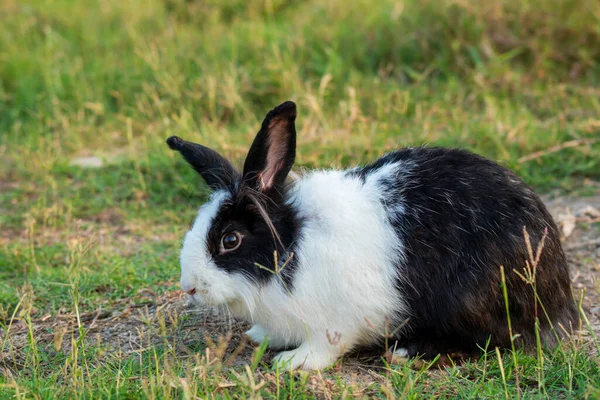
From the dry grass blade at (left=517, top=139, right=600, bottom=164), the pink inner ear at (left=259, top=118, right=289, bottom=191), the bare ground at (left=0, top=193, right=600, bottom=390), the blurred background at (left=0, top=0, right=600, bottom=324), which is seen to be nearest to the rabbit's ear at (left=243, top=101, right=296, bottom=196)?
the pink inner ear at (left=259, top=118, right=289, bottom=191)

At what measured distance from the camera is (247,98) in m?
6.30

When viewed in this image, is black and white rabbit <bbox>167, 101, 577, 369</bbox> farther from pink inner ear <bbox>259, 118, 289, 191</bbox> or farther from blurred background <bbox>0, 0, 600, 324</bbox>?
blurred background <bbox>0, 0, 600, 324</bbox>

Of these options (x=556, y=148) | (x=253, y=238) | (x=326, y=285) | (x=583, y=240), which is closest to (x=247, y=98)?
(x=556, y=148)

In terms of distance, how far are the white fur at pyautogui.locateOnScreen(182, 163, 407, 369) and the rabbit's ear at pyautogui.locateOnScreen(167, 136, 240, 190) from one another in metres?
0.11

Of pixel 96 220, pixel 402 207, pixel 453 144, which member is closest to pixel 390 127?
pixel 453 144

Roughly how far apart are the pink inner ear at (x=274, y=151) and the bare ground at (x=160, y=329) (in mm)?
610

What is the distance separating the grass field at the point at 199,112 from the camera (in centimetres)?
387

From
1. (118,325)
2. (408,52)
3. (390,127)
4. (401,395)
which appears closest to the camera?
→ (401,395)

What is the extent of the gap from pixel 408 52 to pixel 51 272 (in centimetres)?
372

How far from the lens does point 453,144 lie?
17.9 ft

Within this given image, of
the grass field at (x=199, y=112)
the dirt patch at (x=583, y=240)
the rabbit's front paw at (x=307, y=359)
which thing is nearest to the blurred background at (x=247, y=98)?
the grass field at (x=199, y=112)

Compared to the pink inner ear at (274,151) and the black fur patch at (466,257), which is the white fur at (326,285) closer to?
the black fur patch at (466,257)

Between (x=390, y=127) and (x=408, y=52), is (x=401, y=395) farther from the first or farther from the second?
(x=408, y=52)

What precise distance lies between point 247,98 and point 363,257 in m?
3.44
